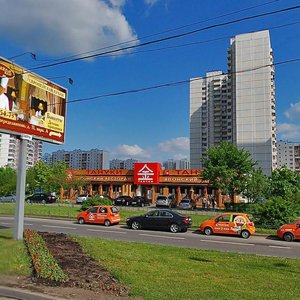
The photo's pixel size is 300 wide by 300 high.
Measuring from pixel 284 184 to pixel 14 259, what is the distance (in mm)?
30146

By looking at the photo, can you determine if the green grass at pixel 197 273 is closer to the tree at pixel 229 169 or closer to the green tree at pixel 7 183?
the tree at pixel 229 169

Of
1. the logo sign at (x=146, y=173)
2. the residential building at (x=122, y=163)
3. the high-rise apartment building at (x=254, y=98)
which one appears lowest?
the logo sign at (x=146, y=173)

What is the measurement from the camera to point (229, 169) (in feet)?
136

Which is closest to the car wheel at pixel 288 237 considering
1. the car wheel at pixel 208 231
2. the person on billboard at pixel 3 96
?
the car wheel at pixel 208 231

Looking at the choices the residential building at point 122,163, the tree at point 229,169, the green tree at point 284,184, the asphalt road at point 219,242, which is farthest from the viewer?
the residential building at point 122,163

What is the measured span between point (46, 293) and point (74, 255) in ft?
14.4

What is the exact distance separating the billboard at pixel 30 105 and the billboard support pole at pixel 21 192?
0.58 meters

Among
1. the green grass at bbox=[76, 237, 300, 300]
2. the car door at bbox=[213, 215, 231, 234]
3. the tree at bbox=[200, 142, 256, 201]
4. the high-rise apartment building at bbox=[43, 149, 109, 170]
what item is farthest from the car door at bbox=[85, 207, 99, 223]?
the high-rise apartment building at bbox=[43, 149, 109, 170]

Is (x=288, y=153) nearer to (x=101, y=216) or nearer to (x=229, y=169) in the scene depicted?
(x=229, y=169)

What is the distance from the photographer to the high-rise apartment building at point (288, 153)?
5428 inches

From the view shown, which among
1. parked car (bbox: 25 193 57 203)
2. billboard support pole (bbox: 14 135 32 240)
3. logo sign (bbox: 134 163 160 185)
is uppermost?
logo sign (bbox: 134 163 160 185)

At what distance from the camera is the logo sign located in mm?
56844

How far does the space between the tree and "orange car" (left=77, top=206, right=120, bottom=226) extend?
55.6 ft

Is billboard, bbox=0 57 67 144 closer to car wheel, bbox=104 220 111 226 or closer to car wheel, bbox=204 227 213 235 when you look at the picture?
car wheel, bbox=104 220 111 226
